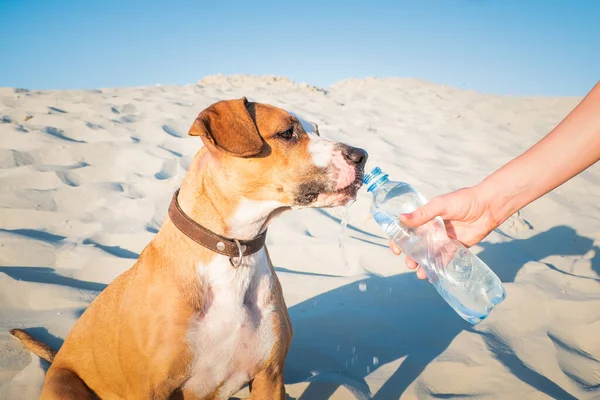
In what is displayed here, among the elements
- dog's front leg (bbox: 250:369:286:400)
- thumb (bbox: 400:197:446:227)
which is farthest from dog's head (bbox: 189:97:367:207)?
dog's front leg (bbox: 250:369:286:400)

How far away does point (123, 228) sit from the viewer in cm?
477

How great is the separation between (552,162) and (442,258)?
1.11 m

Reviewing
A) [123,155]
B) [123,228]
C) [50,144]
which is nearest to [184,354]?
[123,228]

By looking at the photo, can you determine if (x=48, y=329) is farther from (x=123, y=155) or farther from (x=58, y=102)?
(x=58, y=102)

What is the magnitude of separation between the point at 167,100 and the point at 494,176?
978 centimetres

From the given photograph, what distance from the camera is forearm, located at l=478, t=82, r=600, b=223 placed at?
7.20ft

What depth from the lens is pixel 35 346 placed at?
2.79 metres

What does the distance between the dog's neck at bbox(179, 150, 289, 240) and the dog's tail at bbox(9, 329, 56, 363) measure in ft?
5.35

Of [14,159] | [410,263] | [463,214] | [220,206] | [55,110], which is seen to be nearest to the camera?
[220,206]

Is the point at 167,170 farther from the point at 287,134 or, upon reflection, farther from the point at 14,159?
the point at 287,134

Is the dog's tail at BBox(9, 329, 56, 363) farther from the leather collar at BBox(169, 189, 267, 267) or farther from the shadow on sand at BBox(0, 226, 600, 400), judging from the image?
the leather collar at BBox(169, 189, 267, 267)

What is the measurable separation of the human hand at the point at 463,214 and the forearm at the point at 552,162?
5cm

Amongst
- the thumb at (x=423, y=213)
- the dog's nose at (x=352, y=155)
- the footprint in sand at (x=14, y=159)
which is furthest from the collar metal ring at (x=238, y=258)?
the footprint in sand at (x=14, y=159)

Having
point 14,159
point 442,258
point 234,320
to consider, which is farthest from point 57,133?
point 442,258
